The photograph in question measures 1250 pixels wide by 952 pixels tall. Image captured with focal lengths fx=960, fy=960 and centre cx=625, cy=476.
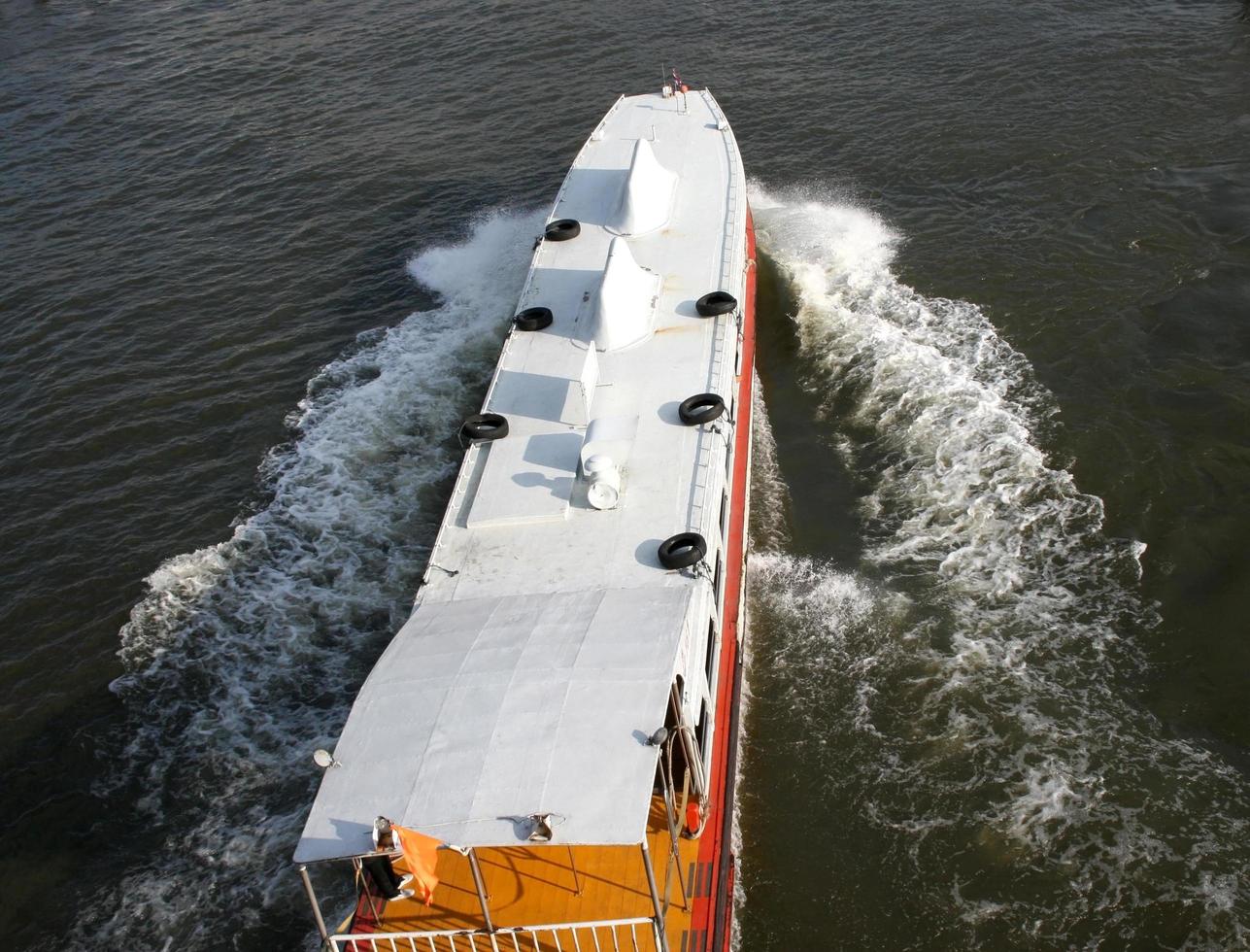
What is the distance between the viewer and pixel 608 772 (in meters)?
12.6

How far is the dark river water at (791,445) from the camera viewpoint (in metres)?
17.8

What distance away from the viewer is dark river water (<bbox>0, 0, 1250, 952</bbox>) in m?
17.8

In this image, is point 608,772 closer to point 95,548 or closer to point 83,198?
point 95,548

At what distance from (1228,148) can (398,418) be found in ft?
102

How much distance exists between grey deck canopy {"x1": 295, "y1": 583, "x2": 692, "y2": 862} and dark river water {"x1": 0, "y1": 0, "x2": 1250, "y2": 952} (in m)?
5.81

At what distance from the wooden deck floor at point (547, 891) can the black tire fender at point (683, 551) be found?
16.3 feet

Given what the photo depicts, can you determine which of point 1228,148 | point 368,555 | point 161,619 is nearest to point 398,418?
point 368,555

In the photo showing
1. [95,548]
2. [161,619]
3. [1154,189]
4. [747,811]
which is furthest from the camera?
[1154,189]

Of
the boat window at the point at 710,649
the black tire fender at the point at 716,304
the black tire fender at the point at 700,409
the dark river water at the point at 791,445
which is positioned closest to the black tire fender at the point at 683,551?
the boat window at the point at 710,649

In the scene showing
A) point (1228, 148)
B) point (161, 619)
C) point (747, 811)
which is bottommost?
point (747, 811)

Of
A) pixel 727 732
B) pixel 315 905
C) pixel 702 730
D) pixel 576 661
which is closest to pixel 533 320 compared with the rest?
Answer: pixel 727 732

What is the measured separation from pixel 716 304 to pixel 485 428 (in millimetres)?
6715

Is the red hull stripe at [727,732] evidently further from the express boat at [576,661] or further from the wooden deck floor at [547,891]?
the wooden deck floor at [547,891]

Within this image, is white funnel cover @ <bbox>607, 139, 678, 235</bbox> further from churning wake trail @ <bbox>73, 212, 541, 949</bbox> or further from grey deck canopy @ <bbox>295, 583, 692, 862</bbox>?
grey deck canopy @ <bbox>295, 583, 692, 862</bbox>
